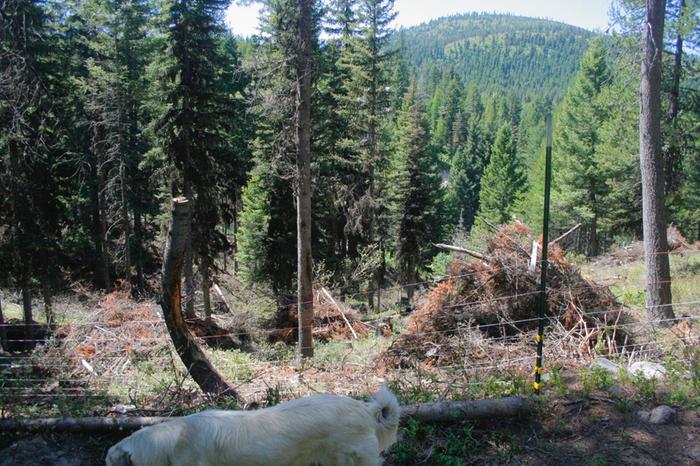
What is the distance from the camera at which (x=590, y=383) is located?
5625 millimetres

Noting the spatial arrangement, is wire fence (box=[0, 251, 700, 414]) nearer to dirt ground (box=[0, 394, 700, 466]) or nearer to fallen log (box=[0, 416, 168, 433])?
fallen log (box=[0, 416, 168, 433])

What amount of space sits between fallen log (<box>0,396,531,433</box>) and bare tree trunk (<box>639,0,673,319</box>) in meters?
6.22

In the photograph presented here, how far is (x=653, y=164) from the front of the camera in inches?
395

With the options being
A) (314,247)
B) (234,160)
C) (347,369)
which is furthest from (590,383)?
(314,247)

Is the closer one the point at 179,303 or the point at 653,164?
the point at 179,303

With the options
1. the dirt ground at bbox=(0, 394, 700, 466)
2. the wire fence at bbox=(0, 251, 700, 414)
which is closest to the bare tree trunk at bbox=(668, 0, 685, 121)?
the wire fence at bbox=(0, 251, 700, 414)

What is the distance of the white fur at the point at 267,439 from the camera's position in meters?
3.76

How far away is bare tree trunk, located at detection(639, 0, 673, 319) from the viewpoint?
9.64 m

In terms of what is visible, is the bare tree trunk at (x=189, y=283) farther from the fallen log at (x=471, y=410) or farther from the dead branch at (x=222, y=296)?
the fallen log at (x=471, y=410)

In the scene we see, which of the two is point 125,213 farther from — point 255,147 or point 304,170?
point 304,170

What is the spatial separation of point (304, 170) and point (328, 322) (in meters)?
7.67

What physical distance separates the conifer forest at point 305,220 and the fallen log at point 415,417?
0.17 m

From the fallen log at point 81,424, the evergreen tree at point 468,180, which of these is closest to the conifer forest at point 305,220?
the fallen log at point 81,424

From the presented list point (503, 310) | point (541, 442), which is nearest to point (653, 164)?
point (503, 310)
